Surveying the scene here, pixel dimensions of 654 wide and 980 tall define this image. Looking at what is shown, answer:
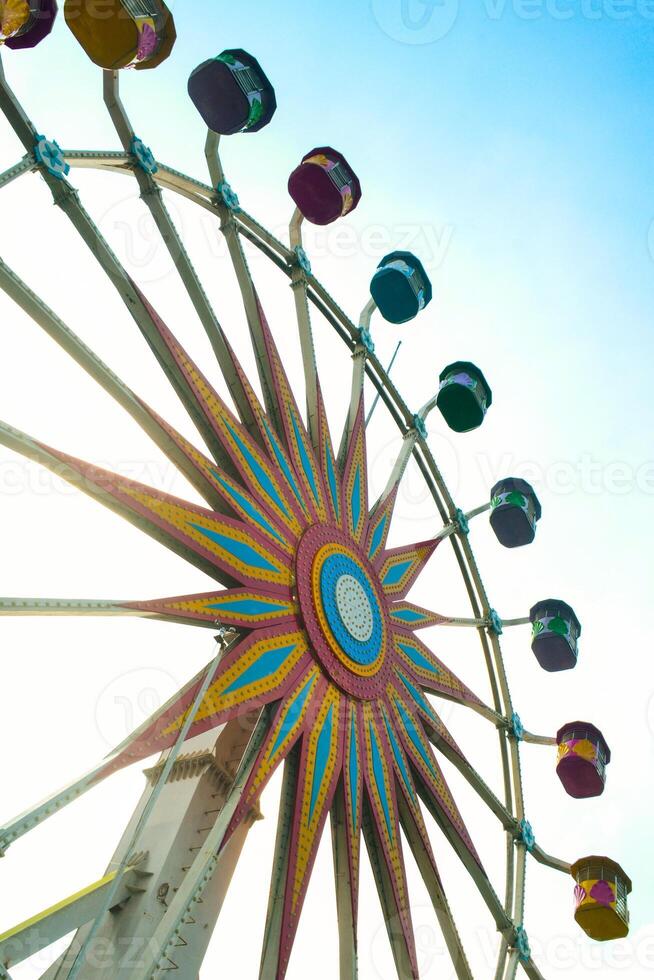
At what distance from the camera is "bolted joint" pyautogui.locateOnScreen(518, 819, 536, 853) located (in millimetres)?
12211

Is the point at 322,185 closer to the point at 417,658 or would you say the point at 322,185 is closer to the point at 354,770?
the point at 417,658

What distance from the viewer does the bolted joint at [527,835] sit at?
1221 cm

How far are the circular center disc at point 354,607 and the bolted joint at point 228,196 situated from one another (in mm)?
4398

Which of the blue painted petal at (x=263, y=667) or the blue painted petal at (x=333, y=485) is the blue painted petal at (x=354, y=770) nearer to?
the blue painted petal at (x=263, y=667)

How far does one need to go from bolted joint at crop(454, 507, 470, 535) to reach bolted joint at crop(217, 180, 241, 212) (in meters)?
5.52

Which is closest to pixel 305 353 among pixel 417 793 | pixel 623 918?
pixel 417 793

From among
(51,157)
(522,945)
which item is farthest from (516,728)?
(51,157)

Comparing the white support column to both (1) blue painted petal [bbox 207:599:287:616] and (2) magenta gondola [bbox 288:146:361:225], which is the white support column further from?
(2) magenta gondola [bbox 288:146:361:225]

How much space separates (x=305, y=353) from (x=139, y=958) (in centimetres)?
697

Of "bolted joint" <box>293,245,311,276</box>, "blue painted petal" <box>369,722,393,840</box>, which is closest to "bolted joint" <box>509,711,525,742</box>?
"blue painted petal" <box>369,722,393,840</box>

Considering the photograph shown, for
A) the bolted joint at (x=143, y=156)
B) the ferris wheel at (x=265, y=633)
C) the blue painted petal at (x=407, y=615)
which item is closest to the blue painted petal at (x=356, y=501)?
the ferris wheel at (x=265, y=633)

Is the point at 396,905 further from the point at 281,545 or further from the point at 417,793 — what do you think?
the point at 281,545

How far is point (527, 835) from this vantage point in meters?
12.3

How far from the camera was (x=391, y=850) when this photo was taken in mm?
9305
